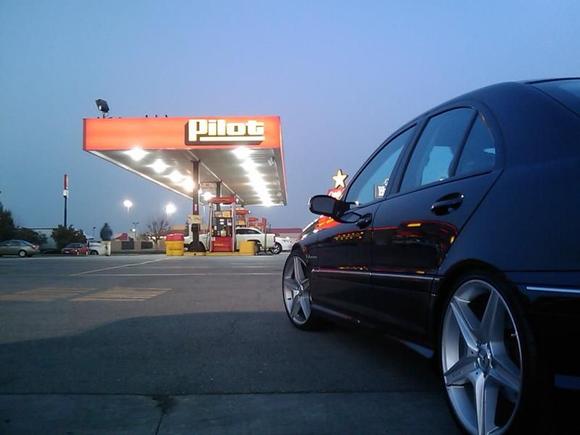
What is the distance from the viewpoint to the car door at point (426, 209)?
249cm

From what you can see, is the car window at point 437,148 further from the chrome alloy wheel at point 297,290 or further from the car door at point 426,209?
the chrome alloy wheel at point 297,290

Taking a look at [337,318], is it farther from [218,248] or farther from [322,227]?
[218,248]

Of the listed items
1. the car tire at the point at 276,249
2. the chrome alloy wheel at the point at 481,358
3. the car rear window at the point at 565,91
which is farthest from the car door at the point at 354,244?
the car tire at the point at 276,249

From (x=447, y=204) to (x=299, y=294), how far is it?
2675 mm

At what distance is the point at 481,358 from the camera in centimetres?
228

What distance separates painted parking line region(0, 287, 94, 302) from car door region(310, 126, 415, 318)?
4669mm

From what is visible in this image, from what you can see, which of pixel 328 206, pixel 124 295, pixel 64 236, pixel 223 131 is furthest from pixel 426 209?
pixel 64 236

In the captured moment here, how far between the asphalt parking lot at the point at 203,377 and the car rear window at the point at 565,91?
64.1 inches

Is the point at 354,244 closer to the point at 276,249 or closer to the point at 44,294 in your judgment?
the point at 44,294

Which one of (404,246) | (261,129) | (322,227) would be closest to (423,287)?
(404,246)

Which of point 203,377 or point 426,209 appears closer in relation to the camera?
point 426,209

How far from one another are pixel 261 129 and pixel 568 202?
23.5 metres

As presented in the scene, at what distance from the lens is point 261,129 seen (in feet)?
81.6

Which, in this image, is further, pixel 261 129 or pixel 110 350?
pixel 261 129
